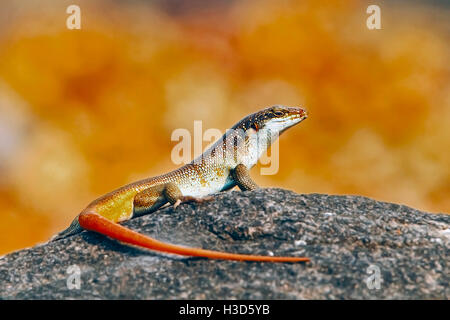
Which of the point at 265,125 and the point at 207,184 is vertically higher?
the point at 265,125

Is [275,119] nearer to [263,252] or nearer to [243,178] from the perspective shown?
[243,178]

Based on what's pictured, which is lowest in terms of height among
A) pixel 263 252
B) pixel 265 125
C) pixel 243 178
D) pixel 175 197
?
pixel 263 252

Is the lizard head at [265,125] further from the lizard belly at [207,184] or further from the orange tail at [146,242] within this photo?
the orange tail at [146,242]

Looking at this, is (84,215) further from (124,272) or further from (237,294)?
(237,294)

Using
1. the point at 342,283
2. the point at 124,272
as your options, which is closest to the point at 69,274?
the point at 124,272

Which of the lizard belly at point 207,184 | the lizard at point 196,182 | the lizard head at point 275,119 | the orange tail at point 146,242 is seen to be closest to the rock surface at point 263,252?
the orange tail at point 146,242

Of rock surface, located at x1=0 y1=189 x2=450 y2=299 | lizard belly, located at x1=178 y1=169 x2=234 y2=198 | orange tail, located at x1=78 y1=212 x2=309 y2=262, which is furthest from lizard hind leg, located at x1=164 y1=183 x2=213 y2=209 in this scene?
orange tail, located at x1=78 y1=212 x2=309 y2=262

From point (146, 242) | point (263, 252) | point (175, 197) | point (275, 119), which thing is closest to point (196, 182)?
point (175, 197)
